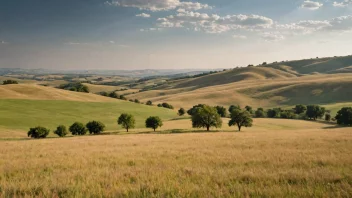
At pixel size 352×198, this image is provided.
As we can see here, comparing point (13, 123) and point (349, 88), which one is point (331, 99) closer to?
point (349, 88)

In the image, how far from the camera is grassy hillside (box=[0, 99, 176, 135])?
238 feet

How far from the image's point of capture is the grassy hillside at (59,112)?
72625 millimetres

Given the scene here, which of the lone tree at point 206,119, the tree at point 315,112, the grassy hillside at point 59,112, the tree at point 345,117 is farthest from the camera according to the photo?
the tree at point 315,112

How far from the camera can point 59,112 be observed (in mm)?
89688

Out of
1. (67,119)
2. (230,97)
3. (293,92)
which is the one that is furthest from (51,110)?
(293,92)

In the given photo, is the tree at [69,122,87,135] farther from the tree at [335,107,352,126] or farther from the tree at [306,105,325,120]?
the tree at [306,105,325,120]

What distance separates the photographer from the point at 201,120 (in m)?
64.0

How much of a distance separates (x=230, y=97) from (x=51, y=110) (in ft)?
348

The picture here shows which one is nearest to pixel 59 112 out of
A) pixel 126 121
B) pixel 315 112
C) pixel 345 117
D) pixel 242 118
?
pixel 126 121

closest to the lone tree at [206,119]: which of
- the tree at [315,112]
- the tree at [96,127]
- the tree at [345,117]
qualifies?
the tree at [96,127]

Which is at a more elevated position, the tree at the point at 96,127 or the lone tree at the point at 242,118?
the lone tree at the point at 242,118

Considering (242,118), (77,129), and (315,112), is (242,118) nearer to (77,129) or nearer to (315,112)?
(77,129)

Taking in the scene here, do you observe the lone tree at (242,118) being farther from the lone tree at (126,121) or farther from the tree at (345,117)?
the tree at (345,117)

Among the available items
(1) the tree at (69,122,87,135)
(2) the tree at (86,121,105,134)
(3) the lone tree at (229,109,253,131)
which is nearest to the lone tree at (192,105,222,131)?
(3) the lone tree at (229,109,253,131)
